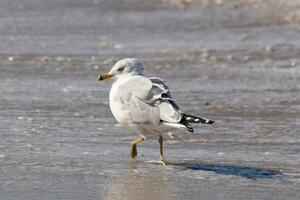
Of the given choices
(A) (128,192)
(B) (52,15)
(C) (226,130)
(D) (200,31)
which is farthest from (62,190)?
(B) (52,15)

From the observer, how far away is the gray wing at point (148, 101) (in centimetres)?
666

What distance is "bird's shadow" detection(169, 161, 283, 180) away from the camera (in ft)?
21.4

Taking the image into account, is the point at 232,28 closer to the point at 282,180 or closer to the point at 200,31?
the point at 200,31

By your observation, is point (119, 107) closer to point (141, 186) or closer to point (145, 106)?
point (145, 106)

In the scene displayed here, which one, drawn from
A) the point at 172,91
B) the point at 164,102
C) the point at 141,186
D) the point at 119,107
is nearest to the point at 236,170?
the point at 164,102

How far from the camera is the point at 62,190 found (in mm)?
5965

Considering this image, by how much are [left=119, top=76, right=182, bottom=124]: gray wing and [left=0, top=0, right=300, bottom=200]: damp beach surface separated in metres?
0.33

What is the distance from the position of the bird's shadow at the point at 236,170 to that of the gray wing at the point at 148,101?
0.39 m

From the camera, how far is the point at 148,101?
22.4 ft

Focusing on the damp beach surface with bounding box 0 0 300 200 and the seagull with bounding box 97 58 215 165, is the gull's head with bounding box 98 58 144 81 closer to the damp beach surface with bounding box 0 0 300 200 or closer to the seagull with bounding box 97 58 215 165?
the seagull with bounding box 97 58 215 165

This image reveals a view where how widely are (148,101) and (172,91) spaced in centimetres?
298

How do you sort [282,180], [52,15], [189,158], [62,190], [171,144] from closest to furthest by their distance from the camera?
[62,190]
[282,180]
[189,158]
[171,144]
[52,15]

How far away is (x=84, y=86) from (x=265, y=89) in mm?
1738

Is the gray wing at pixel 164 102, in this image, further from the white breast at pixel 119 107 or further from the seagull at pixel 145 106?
the white breast at pixel 119 107
